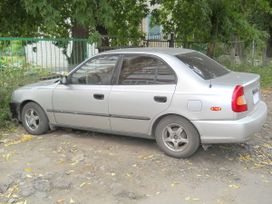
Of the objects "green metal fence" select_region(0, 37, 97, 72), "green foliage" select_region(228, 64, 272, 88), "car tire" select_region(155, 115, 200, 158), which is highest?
"green metal fence" select_region(0, 37, 97, 72)

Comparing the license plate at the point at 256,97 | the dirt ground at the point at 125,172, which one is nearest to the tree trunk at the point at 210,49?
the dirt ground at the point at 125,172

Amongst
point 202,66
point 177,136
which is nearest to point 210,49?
point 202,66

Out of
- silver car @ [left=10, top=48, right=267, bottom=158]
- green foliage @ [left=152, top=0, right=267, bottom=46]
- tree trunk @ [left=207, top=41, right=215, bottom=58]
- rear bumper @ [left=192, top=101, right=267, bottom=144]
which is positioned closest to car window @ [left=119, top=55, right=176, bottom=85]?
silver car @ [left=10, top=48, right=267, bottom=158]

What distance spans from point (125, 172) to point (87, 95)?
4.86ft

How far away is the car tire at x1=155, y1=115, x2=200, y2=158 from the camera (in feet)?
16.8

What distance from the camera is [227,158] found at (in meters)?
5.43

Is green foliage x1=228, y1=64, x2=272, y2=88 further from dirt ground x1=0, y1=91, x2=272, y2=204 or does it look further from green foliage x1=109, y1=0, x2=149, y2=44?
dirt ground x1=0, y1=91, x2=272, y2=204

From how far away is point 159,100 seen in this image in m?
5.29

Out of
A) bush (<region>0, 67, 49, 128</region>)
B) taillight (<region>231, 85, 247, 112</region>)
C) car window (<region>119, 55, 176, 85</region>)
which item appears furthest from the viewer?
bush (<region>0, 67, 49, 128</region>)

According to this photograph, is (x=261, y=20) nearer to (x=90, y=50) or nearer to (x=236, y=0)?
(x=236, y=0)

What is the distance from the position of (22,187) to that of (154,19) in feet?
33.5

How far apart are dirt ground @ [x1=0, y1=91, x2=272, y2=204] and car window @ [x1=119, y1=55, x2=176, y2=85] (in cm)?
104

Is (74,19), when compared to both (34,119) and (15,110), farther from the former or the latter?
(34,119)

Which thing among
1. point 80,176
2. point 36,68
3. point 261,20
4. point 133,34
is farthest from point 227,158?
point 261,20
